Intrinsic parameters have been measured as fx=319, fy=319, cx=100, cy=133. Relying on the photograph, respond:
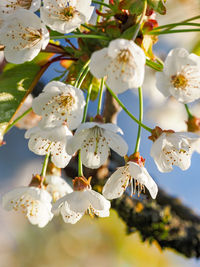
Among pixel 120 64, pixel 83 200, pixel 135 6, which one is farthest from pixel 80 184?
pixel 135 6

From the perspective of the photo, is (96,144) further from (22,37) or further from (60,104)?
(22,37)

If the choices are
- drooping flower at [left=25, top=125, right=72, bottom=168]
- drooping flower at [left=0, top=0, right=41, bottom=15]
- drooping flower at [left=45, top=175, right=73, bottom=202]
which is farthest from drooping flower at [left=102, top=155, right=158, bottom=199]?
drooping flower at [left=0, top=0, right=41, bottom=15]

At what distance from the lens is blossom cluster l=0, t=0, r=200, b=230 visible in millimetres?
550

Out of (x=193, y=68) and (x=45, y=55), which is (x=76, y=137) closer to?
(x=193, y=68)

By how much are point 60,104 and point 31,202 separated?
0.88 feet

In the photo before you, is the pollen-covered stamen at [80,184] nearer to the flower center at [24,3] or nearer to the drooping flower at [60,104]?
the drooping flower at [60,104]

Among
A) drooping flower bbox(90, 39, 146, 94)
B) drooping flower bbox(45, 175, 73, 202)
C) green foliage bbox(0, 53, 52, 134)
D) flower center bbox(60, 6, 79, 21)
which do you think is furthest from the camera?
drooping flower bbox(45, 175, 73, 202)

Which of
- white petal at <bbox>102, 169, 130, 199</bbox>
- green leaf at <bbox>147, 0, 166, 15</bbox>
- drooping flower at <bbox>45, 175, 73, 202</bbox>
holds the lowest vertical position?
drooping flower at <bbox>45, 175, 73, 202</bbox>

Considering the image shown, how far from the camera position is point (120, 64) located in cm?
56

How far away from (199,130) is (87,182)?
29 cm

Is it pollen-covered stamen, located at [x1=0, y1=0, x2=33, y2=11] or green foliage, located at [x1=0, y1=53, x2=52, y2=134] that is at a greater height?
pollen-covered stamen, located at [x1=0, y1=0, x2=33, y2=11]

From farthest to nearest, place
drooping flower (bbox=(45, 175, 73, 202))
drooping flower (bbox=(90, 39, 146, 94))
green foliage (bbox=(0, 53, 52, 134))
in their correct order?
drooping flower (bbox=(45, 175, 73, 202)), green foliage (bbox=(0, 53, 52, 134)), drooping flower (bbox=(90, 39, 146, 94))

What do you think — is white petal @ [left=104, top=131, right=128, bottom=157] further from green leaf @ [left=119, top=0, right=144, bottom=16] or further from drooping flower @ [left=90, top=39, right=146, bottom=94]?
green leaf @ [left=119, top=0, right=144, bottom=16]

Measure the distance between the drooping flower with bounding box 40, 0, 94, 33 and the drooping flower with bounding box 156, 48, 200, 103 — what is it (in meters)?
0.18
